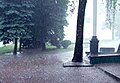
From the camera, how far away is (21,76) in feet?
28.0

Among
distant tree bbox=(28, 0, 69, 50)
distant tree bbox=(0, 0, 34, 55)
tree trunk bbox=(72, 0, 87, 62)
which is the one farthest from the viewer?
distant tree bbox=(28, 0, 69, 50)

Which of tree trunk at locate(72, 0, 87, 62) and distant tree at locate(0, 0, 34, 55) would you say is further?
distant tree at locate(0, 0, 34, 55)

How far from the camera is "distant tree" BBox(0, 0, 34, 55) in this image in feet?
55.2

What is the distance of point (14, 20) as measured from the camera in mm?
17000

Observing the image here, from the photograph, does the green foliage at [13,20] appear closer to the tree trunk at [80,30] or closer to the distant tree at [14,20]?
the distant tree at [14,20]

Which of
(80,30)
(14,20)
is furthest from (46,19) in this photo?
(80,30)

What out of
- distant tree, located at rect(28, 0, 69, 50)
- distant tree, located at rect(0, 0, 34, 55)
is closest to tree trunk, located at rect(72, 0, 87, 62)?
distant tree, located at rect(0, 0, 34, 55)

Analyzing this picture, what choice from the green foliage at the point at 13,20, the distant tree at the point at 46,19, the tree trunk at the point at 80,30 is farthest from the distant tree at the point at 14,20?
the tree trunk at the point at 80,30

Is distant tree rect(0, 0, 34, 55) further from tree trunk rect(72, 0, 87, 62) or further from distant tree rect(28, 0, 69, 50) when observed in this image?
tree trunk rect(72, 0, 87, 62)

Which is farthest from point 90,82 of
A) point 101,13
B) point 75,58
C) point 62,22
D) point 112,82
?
point 101,13

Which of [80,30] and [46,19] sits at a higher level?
[46,19]

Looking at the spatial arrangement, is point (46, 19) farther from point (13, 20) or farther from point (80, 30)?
point (80, 30)

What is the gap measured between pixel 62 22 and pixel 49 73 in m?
12.8

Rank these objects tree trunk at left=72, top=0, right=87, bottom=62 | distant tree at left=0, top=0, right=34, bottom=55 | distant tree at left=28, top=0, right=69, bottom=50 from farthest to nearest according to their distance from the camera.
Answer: distant tree at left=28, top=0, right=69, bottom=50, distant tree at left=0, top=0, right=34, bottom=55, tree trunk at left=72, top=0, right=87, bottom=62
